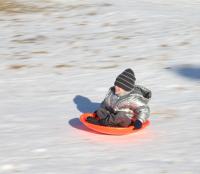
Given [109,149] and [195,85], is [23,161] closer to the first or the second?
[109,149]

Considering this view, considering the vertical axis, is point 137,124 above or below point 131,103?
below

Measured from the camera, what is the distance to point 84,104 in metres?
9.46

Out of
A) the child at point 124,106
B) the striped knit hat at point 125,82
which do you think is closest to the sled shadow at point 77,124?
the child at point 124,106

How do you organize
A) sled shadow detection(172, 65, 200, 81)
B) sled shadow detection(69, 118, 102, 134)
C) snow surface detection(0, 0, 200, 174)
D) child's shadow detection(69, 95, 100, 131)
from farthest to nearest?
1. sled shadow detection(172, 65, 200, 81)
2. child's shadow detection(69, 95, 100, 131)
3. sled shadow detection(69, 118, 102, 134)
4. snow surface detection(0, 0, 200, 174)

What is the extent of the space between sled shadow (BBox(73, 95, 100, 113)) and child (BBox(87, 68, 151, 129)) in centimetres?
92

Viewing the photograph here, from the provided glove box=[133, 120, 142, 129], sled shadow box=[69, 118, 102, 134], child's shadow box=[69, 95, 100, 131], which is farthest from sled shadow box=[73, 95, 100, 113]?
glove box=[133, 120, 142, 129]

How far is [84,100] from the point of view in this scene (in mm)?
9625

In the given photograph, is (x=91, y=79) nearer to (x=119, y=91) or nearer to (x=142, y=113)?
(x=119, y=91)

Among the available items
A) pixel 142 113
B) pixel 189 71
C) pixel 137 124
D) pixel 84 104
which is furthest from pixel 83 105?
pixel 189 71

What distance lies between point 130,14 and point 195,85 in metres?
5.20

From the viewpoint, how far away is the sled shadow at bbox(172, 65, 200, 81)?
10.6 metres

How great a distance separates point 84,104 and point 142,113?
1617mm

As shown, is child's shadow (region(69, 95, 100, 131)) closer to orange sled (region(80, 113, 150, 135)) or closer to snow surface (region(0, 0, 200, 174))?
snow surface (region(0, 0, 200, 174))

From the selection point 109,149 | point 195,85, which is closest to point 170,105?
point 195,85
